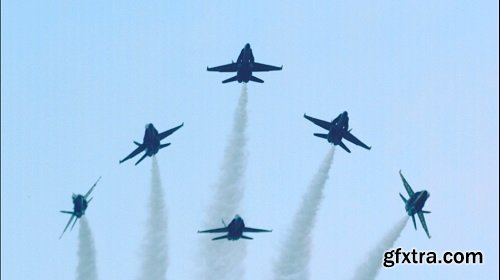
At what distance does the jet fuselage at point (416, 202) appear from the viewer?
511 feet

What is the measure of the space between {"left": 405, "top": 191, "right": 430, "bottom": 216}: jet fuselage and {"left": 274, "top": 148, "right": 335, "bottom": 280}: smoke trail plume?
35.3ft

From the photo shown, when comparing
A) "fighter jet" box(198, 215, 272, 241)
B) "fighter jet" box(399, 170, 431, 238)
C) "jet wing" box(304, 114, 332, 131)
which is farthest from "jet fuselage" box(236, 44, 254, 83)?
"fighter jet" box(399, 170, 431, 238)

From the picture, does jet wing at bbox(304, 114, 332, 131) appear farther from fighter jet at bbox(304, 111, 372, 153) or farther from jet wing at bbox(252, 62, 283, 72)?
jet wing at bbox(252, 62, 283, 72)

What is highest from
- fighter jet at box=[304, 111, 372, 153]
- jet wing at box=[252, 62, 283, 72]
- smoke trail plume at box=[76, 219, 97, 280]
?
jet wing at box=[252, 62, 283, 72]

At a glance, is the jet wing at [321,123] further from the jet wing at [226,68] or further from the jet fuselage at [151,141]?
the jet fuselage at [151,141]

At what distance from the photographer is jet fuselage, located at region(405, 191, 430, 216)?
15575 centimetres

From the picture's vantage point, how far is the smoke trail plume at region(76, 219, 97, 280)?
16362 cm

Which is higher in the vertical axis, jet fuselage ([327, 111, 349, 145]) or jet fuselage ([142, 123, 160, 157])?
jet fuselage ([327, 111, 349, 145])

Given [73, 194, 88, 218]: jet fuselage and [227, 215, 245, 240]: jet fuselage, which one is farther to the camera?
[73, 194, 88, 218]: jet fuselage

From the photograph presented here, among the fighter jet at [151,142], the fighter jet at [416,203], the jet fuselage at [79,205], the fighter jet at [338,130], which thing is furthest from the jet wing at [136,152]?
the fighter jet at [416,203]

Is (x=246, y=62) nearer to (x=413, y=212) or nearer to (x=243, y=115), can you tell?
(x=243, y=115)

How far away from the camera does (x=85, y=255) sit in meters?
165

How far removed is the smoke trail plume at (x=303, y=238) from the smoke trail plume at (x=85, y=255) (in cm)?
2212

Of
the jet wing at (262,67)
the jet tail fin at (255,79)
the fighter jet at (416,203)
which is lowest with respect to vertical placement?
the fighter jet at (416,203)
